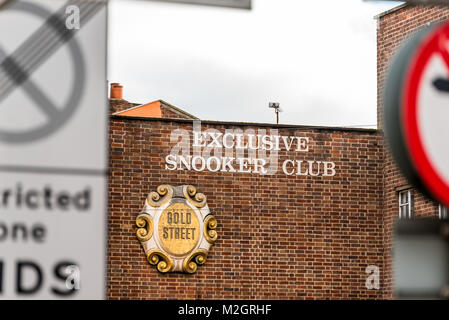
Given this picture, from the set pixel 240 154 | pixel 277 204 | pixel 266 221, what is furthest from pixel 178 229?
pixel 277 204

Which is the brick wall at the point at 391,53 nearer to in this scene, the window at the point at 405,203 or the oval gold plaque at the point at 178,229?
the window at the point at 405,203

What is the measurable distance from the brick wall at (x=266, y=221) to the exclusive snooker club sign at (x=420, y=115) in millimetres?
15854

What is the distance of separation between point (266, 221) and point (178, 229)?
168 cm

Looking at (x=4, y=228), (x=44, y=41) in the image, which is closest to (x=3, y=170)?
(x=4, y=228)

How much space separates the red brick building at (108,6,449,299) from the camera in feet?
62.0

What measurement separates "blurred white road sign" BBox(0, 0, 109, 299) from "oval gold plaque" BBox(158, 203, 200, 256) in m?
11.9

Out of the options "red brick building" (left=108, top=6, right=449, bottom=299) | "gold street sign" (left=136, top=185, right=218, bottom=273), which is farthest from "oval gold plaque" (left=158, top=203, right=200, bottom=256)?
"red brick building" (left=108, top=6, right=449, bottom=299)

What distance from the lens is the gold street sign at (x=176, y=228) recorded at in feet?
61.9

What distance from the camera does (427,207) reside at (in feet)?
62.4

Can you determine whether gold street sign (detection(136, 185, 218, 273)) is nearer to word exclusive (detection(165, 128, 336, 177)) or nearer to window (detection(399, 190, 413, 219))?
word exclusive (detection(165, 128, 336, 177))

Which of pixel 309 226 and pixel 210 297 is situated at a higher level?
pixel 309 226

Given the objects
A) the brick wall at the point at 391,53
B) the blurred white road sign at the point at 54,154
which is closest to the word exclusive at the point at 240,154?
the brick wall at the point at 391,53

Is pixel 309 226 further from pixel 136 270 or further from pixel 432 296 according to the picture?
pixel 432 296
